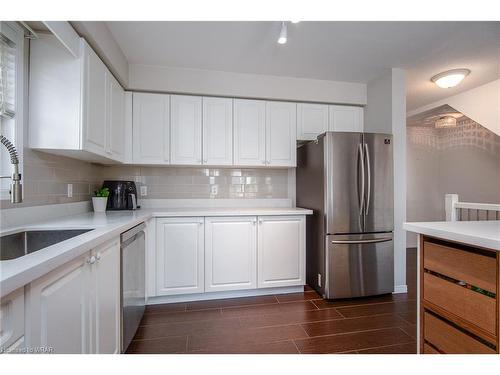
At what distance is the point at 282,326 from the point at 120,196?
199 centimetres

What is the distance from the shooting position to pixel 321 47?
7.34 ft

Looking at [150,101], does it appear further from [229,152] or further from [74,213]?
[74,213]

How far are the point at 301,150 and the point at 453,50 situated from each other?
171cm

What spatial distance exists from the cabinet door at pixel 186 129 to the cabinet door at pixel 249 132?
43 cm

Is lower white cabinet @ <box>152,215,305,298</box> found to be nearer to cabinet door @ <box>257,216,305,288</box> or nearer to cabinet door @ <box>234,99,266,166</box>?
cabinet door @ <box>257,216,305,288</box>

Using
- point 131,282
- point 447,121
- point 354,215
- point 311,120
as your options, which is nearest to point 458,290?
point 354,215

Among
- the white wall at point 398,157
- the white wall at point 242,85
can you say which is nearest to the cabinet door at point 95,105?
the white wall at point 242,85

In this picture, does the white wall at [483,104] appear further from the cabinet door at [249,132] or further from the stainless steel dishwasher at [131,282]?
the stainless steel dishwasher at [131,282]

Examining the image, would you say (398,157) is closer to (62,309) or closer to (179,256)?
(179,256)

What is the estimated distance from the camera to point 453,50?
2.31 m

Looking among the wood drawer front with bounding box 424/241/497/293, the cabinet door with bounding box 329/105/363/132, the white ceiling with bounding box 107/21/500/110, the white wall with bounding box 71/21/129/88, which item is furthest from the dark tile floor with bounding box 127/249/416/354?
the white ceiling with bounding box 107/21/500/110

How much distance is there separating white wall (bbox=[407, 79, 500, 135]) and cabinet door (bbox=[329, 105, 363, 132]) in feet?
5.06

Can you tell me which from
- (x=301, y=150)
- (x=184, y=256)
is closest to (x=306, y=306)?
(x=184, y=256)

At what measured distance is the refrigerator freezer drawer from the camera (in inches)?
93.5
